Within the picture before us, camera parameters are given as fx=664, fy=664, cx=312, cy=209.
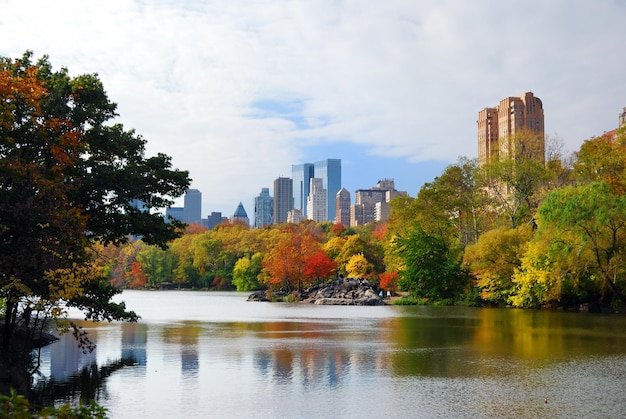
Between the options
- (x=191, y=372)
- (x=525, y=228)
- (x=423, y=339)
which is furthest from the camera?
(x=525, y=228)

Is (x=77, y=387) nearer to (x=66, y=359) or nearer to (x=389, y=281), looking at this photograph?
(x=66, y=359)

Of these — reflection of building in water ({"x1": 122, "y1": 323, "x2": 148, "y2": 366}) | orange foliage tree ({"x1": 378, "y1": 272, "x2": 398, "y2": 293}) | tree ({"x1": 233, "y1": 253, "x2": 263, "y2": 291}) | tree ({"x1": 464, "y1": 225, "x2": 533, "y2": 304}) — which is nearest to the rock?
orange foliage tree ({"x1": 378, "y1": 272, "x2": 398, "y2": 293})

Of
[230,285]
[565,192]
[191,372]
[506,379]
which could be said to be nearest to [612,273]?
[565,192]

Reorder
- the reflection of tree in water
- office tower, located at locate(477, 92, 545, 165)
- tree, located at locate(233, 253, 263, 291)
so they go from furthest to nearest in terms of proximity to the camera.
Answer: office tower, located at locate(477, 92, 545, 165) < tree, located at locate(233, 253, 263, 291) < the reflection of tree in water

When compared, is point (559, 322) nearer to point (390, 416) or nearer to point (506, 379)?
point (506, 379)

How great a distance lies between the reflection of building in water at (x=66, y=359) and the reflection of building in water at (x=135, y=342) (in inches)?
41.6

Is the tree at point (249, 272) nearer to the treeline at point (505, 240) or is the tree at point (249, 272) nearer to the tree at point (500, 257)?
the treeline at point (505, 240)

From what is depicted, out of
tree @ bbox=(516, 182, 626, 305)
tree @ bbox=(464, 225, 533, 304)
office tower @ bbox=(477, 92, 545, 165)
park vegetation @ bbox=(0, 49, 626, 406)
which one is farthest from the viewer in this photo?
office tower @ bbox=(477, 92, 545, 165)

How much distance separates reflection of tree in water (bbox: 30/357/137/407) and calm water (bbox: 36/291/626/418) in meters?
0.12

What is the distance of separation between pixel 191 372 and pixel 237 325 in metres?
14.7

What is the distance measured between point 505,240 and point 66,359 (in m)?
33.3

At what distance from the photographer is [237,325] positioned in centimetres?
2962

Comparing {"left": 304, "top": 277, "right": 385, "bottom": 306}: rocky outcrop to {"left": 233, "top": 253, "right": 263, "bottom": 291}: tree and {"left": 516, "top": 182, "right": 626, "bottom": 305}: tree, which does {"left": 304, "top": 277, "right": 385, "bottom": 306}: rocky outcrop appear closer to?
{"left": 516, "top": 182, "right": 626, "bottom": 305}: tree

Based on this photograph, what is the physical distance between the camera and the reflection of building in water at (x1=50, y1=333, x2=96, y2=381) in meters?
15.4
